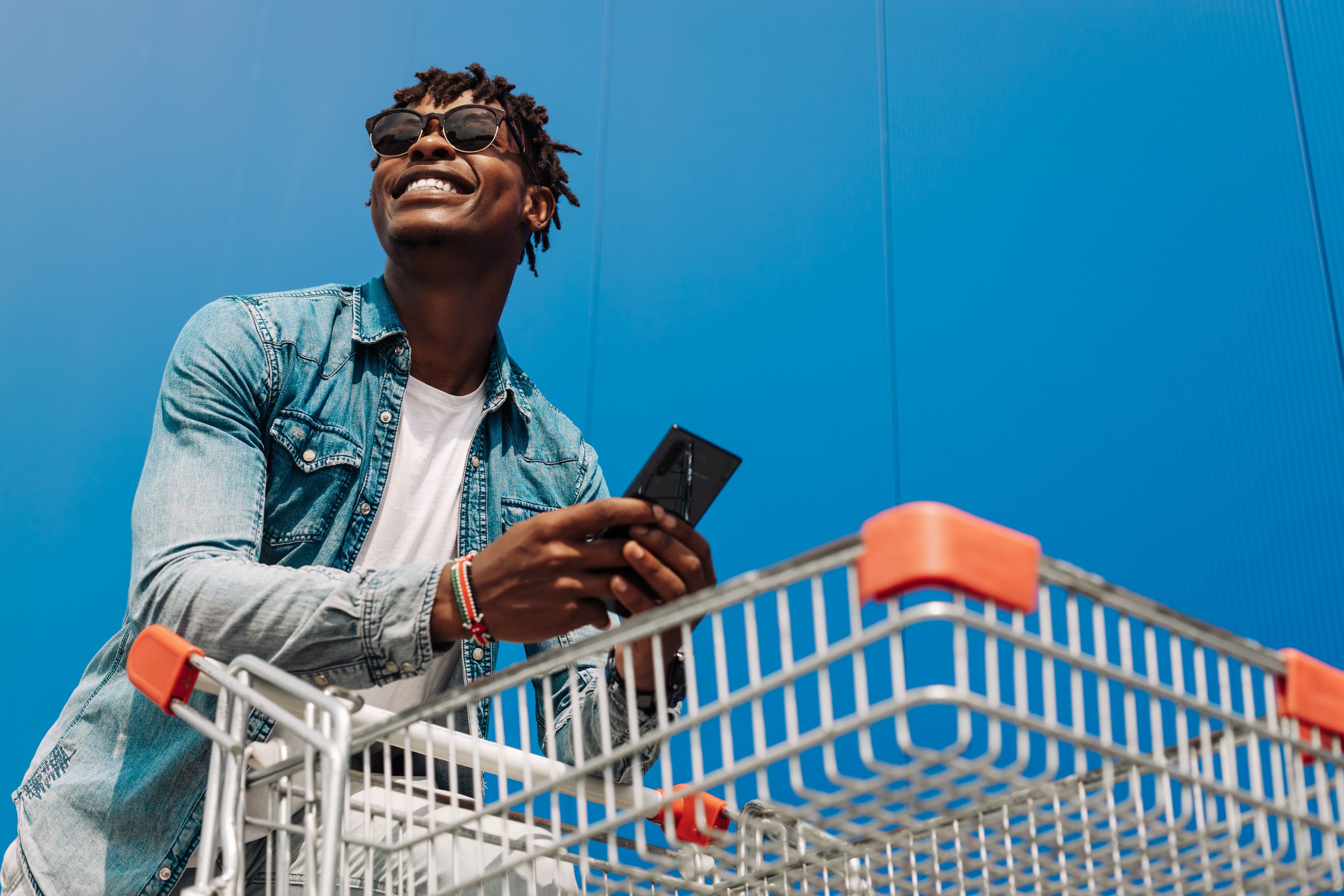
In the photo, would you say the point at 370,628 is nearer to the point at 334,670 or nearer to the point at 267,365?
the point at 334,670

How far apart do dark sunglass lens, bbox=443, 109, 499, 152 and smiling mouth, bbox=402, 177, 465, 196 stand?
0.06 metres

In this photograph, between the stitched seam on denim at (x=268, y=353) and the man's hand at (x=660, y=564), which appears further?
the stitched seam on denim at (x=268, y=353)

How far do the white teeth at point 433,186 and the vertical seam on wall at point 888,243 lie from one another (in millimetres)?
998

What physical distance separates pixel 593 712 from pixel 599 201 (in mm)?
1492

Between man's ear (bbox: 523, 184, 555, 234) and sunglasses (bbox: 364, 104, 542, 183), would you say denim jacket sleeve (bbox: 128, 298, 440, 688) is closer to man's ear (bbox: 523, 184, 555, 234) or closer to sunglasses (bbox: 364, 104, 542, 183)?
sunglasses (bbox: 364, 104, 542, 183)

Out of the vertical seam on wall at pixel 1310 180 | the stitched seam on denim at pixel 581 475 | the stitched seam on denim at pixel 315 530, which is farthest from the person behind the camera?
the vertical seam on wall at pixel 1310 180

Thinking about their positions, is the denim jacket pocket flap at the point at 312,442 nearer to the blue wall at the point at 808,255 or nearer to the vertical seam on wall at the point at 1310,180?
the blue wall at the point at 808,255

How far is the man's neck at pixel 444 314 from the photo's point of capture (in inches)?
59.4

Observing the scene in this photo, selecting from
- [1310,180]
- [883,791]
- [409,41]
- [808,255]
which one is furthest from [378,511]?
[1310,180]

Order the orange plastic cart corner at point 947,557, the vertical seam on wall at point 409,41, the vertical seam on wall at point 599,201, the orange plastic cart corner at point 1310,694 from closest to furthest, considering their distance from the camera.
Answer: the orange plastic cart corner at point 947,557 < the orange plastic cart corner at point 1310,694 < the vertical seam on wall at point 599,201 < the vertical seam on wall at point 409,41

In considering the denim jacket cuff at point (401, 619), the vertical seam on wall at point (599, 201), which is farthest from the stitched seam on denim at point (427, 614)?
the vertical seam on wall at point (599, 201)

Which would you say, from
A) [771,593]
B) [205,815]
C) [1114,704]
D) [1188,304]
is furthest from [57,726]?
[1188,304]

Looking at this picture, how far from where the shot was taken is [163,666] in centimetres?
89

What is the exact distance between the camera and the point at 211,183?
96.6 inches
